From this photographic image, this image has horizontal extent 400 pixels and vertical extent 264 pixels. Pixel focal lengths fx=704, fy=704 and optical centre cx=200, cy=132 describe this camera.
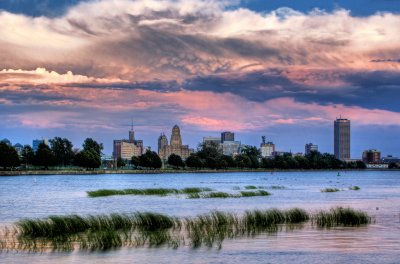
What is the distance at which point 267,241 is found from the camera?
50.5 metres

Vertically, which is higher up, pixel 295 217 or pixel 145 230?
pixel 295 217

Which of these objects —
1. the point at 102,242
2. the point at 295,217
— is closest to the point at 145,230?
the point at 102,242

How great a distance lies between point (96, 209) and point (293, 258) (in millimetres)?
46223

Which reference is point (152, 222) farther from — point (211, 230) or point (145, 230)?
point (211, 230)

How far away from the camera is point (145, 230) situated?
54844mm

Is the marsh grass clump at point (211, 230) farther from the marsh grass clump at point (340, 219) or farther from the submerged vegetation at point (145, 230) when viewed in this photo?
the marsh grass clump at point (340, 219)

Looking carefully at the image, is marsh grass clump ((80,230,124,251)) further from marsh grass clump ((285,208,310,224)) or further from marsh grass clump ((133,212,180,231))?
marsh grass clump ((285,208,310,224))

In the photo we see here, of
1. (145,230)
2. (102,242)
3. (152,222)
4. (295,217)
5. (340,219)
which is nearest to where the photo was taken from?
(102,242)

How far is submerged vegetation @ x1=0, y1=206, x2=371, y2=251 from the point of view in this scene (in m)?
47.2

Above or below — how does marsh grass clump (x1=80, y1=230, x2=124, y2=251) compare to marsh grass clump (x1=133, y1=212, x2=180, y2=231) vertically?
below

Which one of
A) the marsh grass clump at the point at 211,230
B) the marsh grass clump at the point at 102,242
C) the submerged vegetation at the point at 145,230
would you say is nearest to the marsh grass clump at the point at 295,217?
the submerged vegetation at the point at 145,230

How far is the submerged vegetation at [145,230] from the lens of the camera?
4716 cm

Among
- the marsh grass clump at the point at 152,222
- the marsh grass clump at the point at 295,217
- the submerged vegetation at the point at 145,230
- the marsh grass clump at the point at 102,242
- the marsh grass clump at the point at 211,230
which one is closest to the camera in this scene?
the marsh grass clump at the point at 102,242

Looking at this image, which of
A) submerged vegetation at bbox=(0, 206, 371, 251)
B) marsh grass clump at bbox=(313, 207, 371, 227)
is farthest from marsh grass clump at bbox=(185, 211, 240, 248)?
marsh grass clump at bbox=(313, 207, 371, 227)
